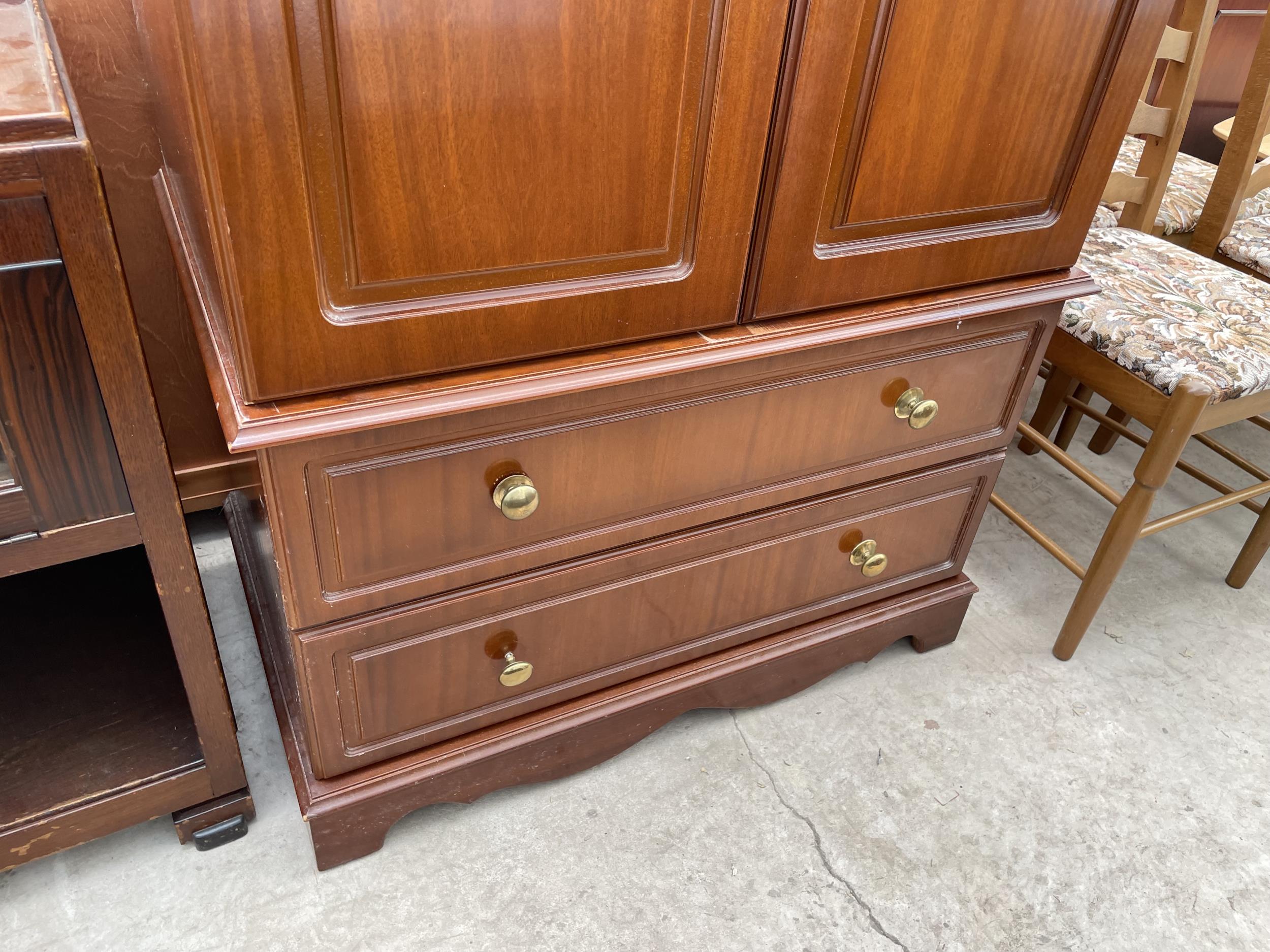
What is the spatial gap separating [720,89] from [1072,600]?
1569 mm

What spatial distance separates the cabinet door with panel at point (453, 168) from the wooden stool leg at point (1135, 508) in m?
1.01

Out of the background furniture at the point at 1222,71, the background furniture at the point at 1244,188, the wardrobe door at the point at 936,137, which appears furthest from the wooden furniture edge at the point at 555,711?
the background furniture at the point at 1222,71

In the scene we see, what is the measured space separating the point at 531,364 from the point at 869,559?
2.76 ft

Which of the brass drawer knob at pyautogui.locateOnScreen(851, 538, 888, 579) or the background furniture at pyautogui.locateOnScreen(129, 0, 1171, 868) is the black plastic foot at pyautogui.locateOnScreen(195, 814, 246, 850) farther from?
the brass drawer knob at pyautogui.locateOnScreen(851, 538, 888, 579)

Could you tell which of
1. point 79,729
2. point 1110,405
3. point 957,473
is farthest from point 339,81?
point 1110,405

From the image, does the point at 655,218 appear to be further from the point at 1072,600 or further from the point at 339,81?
the point at 1072,600

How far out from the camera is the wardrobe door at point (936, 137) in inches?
40.0

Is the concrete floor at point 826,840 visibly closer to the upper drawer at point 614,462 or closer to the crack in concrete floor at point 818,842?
the crack in concrete floor at point 818,842

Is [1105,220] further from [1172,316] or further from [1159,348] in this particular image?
[1159,348]

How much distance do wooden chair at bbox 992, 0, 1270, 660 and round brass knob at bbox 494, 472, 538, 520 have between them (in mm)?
1197

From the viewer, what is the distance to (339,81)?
0.79m

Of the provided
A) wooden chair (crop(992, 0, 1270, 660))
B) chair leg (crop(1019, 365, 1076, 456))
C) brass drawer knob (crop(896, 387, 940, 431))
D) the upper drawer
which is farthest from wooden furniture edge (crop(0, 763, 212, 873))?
chair leg (crop(1019, 365, 1076, 456))

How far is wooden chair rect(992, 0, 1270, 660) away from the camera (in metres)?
1.65

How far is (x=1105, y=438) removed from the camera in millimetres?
2541
